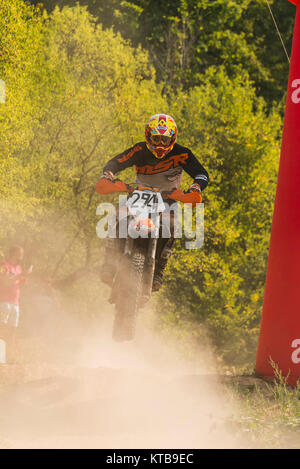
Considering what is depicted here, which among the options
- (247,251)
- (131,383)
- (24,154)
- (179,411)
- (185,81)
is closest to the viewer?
(179,411)

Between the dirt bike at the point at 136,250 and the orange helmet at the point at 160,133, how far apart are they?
1.96ft

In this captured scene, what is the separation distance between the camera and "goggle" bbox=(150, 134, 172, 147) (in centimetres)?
803

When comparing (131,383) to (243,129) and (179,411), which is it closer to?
(179,411)

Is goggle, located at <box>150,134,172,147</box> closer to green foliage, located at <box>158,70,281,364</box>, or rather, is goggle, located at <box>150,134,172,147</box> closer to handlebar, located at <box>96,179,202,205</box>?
handlebar, located at <box>96,179,202,205</box>

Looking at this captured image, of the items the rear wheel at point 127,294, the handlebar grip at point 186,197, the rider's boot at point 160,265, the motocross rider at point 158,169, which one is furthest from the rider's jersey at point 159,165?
the rear wheel at point 127,294

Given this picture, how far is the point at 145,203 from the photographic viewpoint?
802 centimetres

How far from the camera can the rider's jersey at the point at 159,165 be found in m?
8.38

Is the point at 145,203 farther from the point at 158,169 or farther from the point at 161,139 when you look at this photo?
the point at 161,139

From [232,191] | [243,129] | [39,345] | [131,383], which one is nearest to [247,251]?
[232,191]

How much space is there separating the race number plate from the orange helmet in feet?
2.11

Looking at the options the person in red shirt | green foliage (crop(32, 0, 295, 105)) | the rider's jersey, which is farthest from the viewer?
green foliage (crop(32, 0, 295, 105))

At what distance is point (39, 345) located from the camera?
66.4ft

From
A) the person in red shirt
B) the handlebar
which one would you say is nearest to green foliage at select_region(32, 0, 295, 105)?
the person in red shirt

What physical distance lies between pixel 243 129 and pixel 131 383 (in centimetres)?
1574
